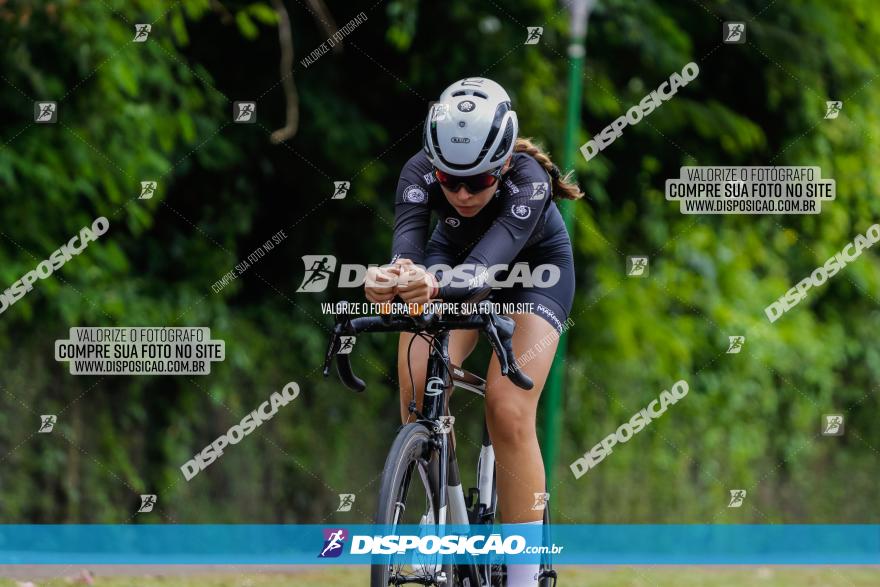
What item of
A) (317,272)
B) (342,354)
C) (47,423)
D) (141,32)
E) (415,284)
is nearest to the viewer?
(415,284)

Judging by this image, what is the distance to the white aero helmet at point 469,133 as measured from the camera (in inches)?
184

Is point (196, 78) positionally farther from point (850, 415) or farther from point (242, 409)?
point (850, 415)

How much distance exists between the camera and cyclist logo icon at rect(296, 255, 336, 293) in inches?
445

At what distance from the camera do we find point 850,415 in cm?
1505

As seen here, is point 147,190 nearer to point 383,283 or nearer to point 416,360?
point 416,360

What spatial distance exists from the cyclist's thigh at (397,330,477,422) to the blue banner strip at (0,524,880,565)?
1.68ft

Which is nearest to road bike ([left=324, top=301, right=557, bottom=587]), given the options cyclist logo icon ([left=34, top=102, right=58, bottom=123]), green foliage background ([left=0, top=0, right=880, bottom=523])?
green foliage background ([left=0, top=0, right=880, bottom=523])

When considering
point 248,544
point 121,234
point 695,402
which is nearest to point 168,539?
point 248,544

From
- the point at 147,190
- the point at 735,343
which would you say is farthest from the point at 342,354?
the point at 735,343

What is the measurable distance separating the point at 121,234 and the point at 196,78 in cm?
135

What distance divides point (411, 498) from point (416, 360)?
64 centimetres

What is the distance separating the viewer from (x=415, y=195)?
16.6 ft

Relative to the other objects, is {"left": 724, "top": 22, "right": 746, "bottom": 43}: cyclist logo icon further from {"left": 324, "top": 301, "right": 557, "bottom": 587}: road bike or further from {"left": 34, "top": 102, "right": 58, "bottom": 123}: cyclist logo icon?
{"left": 324, "top": 301, "right": 557, "bottom": 587}: road bike

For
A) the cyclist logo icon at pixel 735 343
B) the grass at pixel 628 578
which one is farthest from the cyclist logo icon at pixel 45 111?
the cyclist logo icon at pixel 735 343
